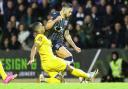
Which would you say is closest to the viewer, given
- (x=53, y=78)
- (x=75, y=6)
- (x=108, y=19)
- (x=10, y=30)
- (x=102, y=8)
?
(x=53, y=78)

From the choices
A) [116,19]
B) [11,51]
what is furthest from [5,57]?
[116,19]

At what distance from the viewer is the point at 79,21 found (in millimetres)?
23406

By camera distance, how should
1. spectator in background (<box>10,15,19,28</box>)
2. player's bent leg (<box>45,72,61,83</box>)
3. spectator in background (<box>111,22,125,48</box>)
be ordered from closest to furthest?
player's bent leg (<box>45,72,61,83</box>)
spectator in background (<box>111,22,125,48</box>)
spectator in background (<box>10,15,19,28</box>)

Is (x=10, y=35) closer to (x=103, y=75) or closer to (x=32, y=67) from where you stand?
(x=32, y=67)

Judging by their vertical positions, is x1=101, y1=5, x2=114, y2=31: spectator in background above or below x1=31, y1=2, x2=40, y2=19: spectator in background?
below

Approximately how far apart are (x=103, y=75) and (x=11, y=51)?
3.26 meters

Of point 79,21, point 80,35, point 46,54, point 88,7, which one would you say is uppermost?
point 88,7

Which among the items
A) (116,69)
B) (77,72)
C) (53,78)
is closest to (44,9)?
(116,69)

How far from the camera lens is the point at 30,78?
77.6 feet

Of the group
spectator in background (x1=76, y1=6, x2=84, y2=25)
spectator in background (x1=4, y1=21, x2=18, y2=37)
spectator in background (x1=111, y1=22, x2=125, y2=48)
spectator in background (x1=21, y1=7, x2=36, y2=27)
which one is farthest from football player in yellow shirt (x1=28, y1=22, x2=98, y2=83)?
spectator in background (x1=21, y1=7, x2=36, y2=27)

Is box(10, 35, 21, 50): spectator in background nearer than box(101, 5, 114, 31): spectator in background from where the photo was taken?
No

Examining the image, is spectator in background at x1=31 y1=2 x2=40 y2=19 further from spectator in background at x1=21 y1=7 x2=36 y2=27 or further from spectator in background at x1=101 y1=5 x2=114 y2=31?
spectator in background at x1=101 y1=5 x2=114 y2=31

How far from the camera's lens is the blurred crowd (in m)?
22.9

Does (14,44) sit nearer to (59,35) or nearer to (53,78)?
(59,35)
